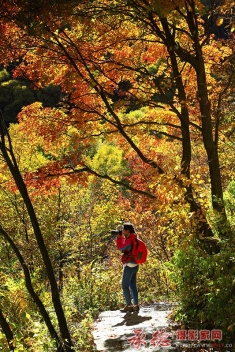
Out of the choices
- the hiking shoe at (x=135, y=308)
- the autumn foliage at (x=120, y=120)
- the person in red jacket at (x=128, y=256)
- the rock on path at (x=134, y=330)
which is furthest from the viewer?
the hiking shoe at (x=135, y=308)

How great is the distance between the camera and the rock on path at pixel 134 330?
206 inches

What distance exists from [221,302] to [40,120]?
4110 mm

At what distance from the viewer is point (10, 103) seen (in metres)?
53.6

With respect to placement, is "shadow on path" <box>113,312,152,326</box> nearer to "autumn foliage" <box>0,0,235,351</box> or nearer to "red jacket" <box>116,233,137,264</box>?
"autumn foliage" <box>0,0,235,351</box>

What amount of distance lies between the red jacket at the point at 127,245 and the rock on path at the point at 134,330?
90 centimetres

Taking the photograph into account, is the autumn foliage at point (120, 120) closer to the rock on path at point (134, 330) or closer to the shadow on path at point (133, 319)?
the rock on path at point (134, 330)

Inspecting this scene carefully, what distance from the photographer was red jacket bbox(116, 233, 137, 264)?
22.0 ft

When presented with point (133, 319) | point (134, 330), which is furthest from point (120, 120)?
point (134, 330)

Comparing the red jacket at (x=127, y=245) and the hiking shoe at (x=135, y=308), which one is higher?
the red jacket at (x=127, y=245)

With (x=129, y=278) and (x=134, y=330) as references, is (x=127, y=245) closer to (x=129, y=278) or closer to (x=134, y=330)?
(x=129, y=278)

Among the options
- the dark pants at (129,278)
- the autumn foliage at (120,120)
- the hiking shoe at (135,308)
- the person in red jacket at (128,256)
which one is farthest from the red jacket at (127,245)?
the hiking shoe at (135,308)

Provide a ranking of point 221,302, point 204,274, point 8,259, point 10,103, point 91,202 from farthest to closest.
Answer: point 10,103
point 91,202
point 8,259
point 204,274
point 221,302

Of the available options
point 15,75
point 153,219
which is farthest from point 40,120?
point 153,219

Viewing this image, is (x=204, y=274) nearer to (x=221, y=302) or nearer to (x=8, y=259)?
(x=221, y=302)
